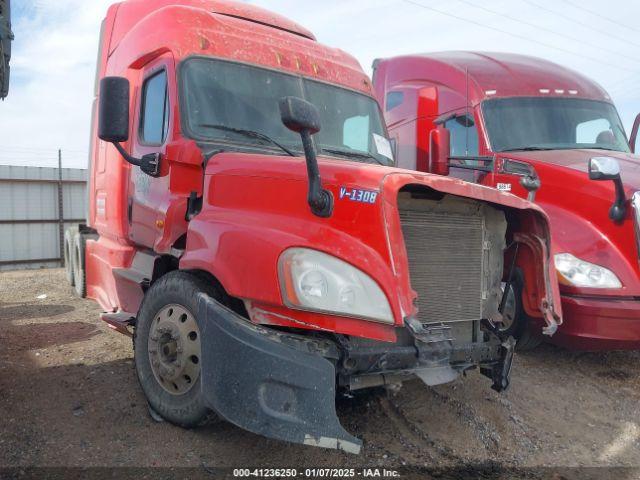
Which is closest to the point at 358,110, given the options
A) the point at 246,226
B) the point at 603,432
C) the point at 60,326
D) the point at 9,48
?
the point at 246,226

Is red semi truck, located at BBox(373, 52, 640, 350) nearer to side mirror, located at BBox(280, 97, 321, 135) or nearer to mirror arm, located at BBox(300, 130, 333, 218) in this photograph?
mirror arm, located at BBox(300, 130, 333, 218)

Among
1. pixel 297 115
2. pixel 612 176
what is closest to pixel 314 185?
pixel 297 115

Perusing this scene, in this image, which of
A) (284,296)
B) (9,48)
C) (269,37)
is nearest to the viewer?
(284,296)

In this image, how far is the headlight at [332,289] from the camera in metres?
2.63

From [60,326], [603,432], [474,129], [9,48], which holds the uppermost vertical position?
[9,48]

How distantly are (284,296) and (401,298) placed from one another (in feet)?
1.89

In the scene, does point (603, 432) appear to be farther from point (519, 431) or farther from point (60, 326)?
point (60, 326)

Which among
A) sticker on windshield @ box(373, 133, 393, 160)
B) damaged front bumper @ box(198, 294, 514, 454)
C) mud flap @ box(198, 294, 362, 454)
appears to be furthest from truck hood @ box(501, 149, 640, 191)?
mud flap @ box(198, 294, 362, 454)

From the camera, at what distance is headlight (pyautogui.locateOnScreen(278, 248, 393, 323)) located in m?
2.63

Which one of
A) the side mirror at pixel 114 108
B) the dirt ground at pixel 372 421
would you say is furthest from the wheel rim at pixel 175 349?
the side mirror at pixel 114 108

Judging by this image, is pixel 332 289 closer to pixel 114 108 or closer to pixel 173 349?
pixel 173 349

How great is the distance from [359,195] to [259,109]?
1518mm

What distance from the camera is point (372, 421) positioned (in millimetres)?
3660

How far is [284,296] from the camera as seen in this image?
264 centimetres
